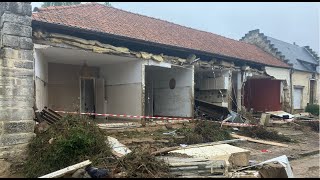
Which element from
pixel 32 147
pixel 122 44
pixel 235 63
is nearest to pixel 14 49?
pixel 32 147

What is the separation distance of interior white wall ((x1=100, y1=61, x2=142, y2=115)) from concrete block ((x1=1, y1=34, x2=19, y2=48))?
5.38 metres

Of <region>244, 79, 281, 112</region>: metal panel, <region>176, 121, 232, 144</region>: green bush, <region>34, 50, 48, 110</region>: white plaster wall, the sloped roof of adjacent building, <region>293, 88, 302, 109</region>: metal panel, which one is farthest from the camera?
the sloped roof of adjacent building

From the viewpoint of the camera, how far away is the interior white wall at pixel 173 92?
1475 cm

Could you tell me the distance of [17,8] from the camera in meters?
8.32

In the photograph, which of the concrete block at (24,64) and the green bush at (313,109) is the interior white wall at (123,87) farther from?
the green bush at (313,109)

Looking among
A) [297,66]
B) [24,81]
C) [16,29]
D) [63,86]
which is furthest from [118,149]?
[297,66]

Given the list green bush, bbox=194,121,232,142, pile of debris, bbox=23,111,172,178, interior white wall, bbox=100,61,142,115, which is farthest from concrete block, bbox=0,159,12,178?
green bush, bbox=194,121,232,142

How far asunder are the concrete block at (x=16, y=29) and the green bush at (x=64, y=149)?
276 centimetres

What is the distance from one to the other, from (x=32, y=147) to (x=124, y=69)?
6.25m

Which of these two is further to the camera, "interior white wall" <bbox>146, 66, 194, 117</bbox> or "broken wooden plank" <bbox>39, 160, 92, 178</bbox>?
"interior white wall" <bbox>146, 66, 194, 117</bbox>

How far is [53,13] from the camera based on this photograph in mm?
11320

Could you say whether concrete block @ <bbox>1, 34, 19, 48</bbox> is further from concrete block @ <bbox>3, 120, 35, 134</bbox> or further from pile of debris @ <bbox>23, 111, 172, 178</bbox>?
pile of debris @ <bbox>23, 111, 172, 178</bbox>

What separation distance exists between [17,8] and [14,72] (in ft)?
5.68

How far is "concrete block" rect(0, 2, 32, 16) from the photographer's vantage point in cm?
816
